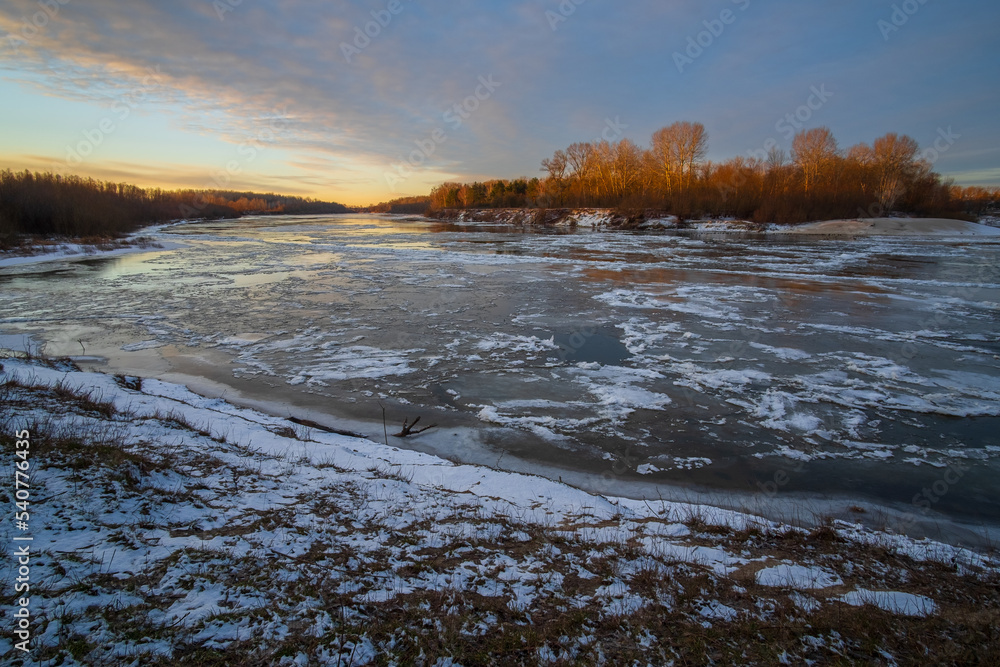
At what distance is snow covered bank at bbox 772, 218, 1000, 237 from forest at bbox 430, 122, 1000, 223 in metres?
4.60

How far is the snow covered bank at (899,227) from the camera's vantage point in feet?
142

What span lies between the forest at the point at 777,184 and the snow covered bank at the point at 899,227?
4.60 m

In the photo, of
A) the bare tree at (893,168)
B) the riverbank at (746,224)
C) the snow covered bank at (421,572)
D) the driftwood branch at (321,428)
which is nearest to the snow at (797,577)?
the snow covered bank at (421,572)

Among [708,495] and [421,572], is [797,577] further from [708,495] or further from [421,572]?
[421,572]

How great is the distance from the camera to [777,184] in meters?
59.4

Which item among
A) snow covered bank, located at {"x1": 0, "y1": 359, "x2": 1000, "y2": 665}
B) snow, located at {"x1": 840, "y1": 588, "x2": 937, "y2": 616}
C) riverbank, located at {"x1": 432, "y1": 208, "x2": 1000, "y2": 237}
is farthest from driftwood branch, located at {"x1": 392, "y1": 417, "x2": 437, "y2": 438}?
riverbank, located at {"x1": 432, "y1": 208, "x2": 1000, "y2": 237}

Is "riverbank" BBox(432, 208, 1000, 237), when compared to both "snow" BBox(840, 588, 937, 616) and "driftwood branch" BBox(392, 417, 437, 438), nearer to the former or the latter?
"driftwood branch" BBox(392, 417, 437, 438)

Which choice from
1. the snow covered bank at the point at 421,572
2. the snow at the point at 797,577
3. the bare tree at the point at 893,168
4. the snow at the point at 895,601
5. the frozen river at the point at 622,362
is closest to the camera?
the snow covered bank at the point at 421,572

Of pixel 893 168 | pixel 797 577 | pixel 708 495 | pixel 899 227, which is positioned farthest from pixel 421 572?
pixel 893 168

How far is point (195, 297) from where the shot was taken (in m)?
14.3

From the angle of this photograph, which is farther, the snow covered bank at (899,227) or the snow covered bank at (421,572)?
the snow covered bank at (899,227)

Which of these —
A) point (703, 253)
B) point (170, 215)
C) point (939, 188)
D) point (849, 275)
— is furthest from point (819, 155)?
point (170, 215)

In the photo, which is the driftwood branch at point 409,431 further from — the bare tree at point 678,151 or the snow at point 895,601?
the bare tree at point 678,151

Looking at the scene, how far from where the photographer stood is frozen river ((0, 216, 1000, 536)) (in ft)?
17.0
